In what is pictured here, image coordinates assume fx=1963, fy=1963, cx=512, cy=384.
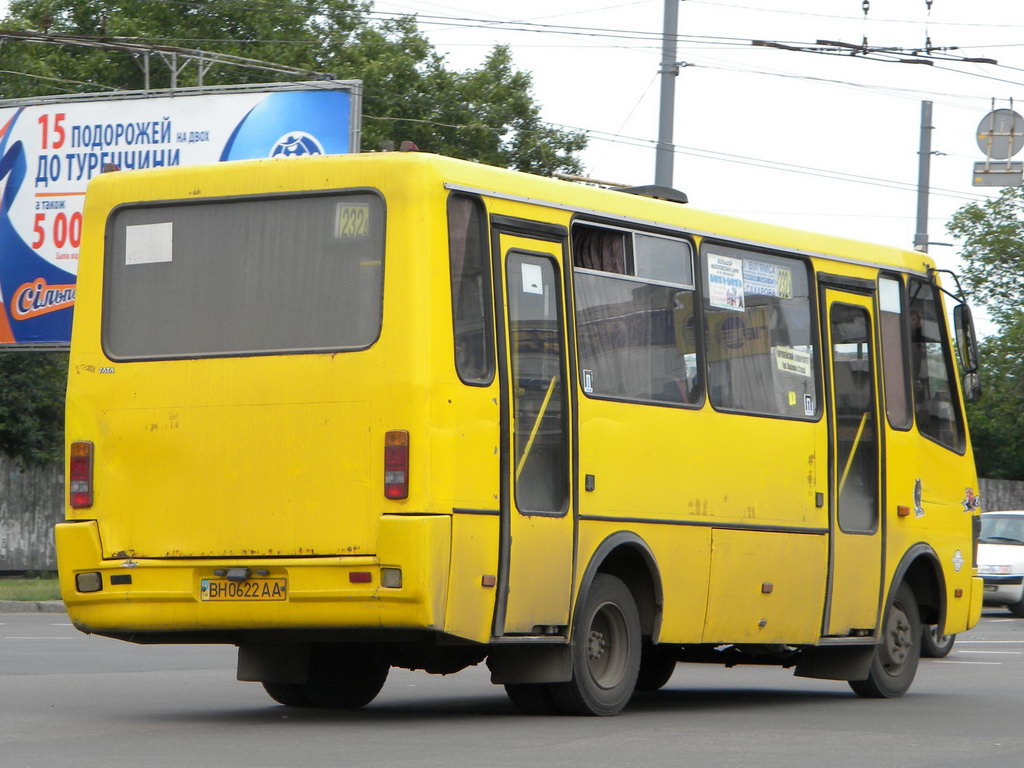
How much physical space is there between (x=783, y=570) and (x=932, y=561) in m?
1.98

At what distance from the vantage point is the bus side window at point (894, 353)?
14.1m

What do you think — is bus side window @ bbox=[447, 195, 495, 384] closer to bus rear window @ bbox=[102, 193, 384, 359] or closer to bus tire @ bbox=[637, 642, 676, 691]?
bus rear window @ bbox=[102, 193, 384, 359]

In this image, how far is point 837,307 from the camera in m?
13.7

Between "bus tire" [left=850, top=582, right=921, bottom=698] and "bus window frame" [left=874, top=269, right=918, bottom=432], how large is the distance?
4.04 feet

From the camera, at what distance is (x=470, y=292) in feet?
34.5

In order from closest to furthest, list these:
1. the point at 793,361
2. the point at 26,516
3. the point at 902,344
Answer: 1. the point at 793,361
2. the point at 902,344
3. the point at 26,516

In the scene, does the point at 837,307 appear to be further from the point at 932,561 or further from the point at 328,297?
the point at 328,297

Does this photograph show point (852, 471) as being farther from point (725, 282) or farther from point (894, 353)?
point (725, 282)

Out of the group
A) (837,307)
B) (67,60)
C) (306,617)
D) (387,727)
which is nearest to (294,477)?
(306,617)

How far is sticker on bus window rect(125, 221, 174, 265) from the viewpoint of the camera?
1096 cm

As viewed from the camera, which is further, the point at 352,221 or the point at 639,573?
the point at 639,573

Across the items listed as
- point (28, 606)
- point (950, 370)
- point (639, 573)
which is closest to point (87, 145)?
point (28, 606)

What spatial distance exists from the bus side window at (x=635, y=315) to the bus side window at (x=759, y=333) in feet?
0.83

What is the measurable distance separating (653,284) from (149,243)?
3061 mm
